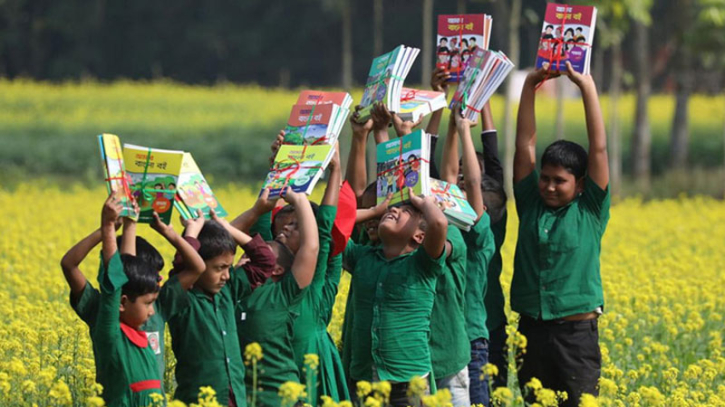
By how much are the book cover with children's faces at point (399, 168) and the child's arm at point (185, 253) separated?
899 millimetres

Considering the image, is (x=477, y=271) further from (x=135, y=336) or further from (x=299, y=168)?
(x=135, y=336)

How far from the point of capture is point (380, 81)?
5.91 m

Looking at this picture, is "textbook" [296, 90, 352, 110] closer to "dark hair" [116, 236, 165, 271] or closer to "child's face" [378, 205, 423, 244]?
"child's face" [378, 205, 423, 244]

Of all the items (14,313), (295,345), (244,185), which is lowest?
(244,185)

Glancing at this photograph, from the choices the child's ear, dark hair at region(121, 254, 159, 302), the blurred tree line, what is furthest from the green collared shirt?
the blurred tree line

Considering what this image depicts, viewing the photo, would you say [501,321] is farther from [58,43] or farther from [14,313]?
[58,43]

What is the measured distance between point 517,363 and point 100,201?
1301cm

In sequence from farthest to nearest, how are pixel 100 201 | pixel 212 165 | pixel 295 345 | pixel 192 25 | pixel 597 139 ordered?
pixel 192 25
pixel 212 165
pixel 100 201
pixel 597 139
pixel 295 345

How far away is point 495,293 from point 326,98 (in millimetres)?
1491

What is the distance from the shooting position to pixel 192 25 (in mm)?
45656

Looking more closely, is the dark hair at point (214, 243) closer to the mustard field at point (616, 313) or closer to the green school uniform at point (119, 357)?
the green school uniform at point (119, 357)

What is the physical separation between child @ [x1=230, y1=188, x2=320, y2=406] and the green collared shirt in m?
1.00

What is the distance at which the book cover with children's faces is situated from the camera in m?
5.49

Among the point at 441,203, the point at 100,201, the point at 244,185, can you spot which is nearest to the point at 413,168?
the point at 441,203
